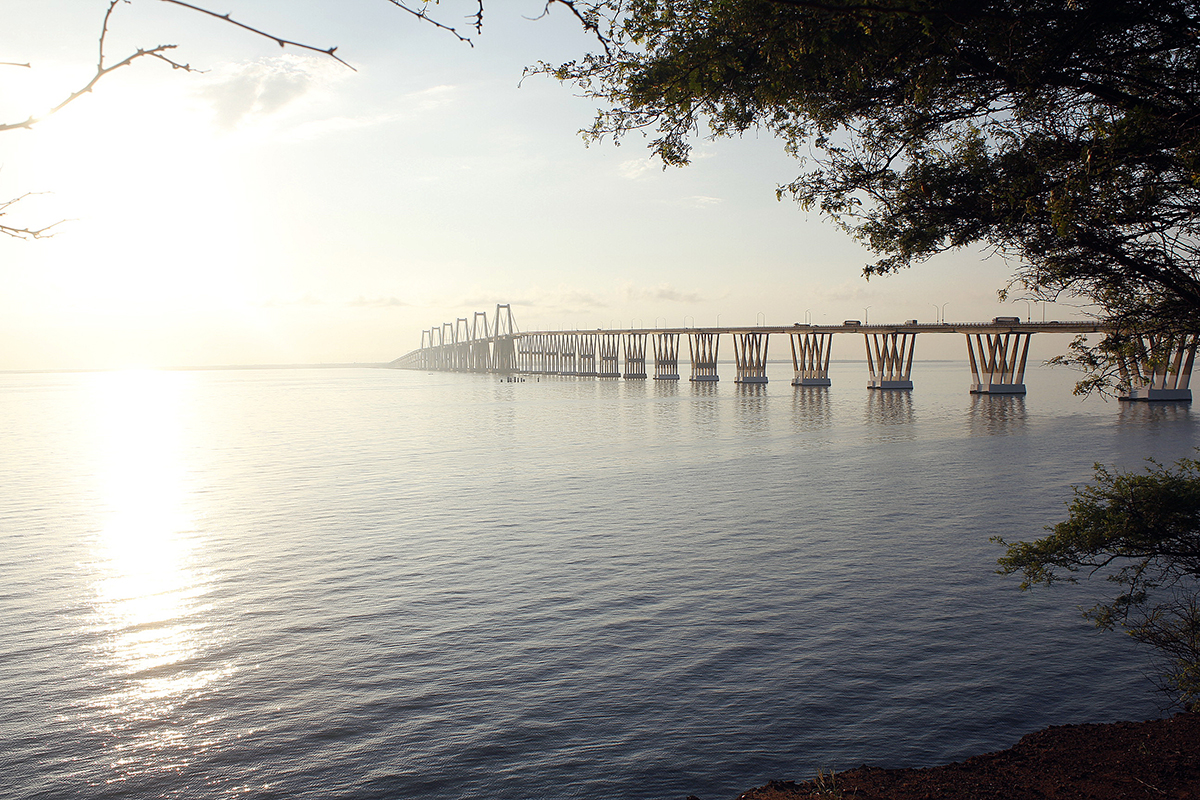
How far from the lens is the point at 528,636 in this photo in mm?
14398

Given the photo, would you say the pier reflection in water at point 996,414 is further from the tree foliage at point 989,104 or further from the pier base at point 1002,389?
the tree foliage at point 989,104

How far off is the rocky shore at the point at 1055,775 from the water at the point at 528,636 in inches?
27.2

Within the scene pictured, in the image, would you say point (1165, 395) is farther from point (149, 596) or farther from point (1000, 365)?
point (149, 596)

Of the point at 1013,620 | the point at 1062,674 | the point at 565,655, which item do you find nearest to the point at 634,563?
the point at 565,655

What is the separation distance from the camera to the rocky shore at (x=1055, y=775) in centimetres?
821

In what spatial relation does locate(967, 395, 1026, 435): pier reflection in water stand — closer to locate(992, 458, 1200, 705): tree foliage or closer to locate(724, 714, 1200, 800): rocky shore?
locate(992, 458, 1200, 705): tree foliage

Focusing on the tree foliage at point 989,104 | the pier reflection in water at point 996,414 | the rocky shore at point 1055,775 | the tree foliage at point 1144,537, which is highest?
the tree foliage at point 989,104

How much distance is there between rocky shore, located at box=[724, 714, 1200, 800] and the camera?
26.9 feet

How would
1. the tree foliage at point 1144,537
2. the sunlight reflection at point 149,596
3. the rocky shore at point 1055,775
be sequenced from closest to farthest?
1. the rocky shore at point 1055,775
2. the tree foliage at point 1144,537
3. the sunlight reflection at point 149,596

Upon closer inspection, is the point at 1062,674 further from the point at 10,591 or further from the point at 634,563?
the point at 10,591

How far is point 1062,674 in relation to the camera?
12.4m

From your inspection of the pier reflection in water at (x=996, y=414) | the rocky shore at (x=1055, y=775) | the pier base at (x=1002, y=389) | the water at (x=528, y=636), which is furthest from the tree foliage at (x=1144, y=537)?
the pier base at (x=1002, y=389)

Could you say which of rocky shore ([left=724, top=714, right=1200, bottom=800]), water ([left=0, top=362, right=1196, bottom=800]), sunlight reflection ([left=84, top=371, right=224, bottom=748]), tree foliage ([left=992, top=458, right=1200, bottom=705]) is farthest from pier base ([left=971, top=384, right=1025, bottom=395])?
rocky shore ([left=724, top=714, right=1200, bottom=800])

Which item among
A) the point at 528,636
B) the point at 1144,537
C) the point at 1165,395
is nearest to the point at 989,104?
the point at 1144,537
